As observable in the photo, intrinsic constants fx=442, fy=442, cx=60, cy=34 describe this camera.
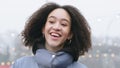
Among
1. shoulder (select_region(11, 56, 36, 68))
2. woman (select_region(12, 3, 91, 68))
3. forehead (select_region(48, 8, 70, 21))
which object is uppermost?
forehead (select_region(48, 8, 70, 21))

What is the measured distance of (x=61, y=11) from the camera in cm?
201

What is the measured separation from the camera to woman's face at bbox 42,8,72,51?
1940 mm

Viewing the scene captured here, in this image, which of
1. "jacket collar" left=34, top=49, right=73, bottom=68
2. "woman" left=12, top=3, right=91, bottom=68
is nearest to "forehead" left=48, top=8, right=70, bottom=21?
"woman" left=12, top=3, right=91, bottom=68

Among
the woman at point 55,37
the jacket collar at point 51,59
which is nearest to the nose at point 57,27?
the woman at point 55,37

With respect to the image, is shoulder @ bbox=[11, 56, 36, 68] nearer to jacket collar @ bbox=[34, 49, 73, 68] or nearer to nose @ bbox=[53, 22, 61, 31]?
jacket collar @ bbox=[34, 49, 73, 68]

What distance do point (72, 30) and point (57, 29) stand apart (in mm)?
148

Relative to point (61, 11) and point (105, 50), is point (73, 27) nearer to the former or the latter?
point (61, 11)

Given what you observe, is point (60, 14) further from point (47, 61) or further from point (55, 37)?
point (47, 61)

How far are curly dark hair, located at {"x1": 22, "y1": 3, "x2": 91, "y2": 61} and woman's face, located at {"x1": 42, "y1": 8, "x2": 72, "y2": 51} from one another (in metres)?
0.05

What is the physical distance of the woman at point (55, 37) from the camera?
195 centimetres

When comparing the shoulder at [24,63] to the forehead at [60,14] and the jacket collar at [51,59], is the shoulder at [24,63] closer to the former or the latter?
the jacket collar at [51,59]

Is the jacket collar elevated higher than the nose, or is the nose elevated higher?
the nose

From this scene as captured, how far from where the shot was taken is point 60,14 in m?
1.99

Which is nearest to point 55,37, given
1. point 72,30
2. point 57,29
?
point 57,29
